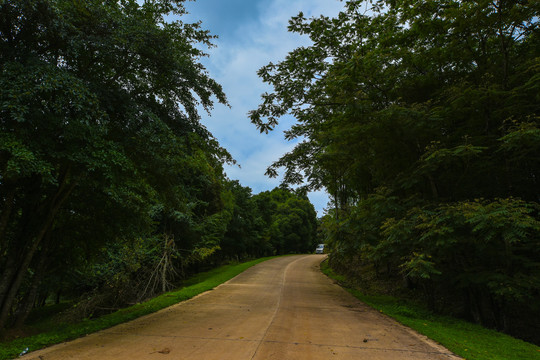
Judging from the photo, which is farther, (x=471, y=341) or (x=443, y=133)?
(x=443, y=133)

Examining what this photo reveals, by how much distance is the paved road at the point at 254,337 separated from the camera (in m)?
4.64

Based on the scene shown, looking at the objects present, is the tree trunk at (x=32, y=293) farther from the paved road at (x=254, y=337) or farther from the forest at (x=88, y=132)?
the paved road at (x=254, y=337)

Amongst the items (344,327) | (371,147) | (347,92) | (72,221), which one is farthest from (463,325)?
(72,221)

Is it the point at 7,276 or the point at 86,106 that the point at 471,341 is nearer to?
the point at 86,106

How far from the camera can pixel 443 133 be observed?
32.4 ft

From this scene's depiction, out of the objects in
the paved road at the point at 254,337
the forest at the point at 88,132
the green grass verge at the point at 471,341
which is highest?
the forest at the point at 88,132

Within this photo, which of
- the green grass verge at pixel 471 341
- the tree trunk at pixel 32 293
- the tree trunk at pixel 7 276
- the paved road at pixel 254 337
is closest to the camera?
the paved road at pixel 254 337

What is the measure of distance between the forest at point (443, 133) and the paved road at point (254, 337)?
200cm

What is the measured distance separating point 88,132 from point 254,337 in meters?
4.98

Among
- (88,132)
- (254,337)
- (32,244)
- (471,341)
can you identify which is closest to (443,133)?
(471,341)

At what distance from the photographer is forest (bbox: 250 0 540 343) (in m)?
7.23

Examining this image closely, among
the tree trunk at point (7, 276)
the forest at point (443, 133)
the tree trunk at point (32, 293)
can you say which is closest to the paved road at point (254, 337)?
the forest at point (443, 133)

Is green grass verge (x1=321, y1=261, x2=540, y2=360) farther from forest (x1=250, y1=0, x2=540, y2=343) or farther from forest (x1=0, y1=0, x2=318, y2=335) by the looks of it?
forest (x1=0, y1=0, x2=318, y2=335)

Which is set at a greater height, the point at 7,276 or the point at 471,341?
the point at 7,276
